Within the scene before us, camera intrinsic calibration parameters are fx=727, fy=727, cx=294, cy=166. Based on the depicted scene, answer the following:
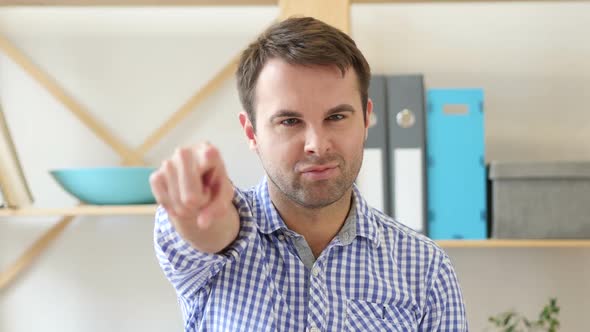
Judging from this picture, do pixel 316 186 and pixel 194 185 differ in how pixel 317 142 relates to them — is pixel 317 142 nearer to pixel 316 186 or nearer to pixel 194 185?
pixel 316 186

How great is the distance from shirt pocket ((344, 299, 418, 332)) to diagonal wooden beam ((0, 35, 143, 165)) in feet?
3.22

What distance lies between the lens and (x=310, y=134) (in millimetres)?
898

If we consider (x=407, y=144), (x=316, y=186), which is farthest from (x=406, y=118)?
(x=316, y=186)

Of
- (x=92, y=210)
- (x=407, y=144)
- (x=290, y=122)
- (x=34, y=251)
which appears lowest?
(x=34, y=251)

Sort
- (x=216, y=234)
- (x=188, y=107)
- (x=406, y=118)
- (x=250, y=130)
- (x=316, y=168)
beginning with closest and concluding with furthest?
1. (x=216, y=234)
2. (x=316, y=168)
3. (x=250, y=130)
4. (x=406, y=118)
5. (x=188, y=107)

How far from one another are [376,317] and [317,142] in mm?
246

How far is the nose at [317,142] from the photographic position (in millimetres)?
887

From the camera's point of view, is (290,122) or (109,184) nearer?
(290,122)

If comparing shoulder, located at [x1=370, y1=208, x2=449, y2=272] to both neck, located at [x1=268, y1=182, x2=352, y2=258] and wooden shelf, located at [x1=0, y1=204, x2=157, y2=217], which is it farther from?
wooden shelf, located at [x1=0, y1=204, x2=157, y2=217]

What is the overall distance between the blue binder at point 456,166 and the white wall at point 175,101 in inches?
9.5

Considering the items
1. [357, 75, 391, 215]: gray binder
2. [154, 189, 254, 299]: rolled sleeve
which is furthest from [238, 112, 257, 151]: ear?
[357, 75, 391, 215]: gray binder

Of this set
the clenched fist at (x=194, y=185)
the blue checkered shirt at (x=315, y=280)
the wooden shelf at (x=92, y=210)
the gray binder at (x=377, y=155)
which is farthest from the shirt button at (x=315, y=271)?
the wooden shelf at (x=92, y=210)

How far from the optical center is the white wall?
1.74 meters

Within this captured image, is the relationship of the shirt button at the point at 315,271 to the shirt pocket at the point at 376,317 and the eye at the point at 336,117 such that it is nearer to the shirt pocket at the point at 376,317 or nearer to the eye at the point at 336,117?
the shirt pocket at the point at 376,317
